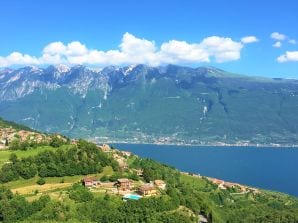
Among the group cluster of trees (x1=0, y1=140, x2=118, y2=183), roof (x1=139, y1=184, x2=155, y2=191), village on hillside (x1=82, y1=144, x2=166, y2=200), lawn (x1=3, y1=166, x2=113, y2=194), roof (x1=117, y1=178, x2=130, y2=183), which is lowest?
lawn (x1=3, y1=166, x2=113, y2=194)

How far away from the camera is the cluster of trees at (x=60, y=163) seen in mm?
85312

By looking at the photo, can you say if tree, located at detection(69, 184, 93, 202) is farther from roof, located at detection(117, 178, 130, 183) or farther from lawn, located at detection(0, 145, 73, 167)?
lawn, located at detection(0, 145, 73, 167)

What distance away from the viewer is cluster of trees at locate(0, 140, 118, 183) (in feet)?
280

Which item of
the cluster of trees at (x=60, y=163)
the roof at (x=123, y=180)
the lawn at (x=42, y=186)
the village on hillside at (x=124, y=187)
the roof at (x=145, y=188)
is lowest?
the lawn at (x=42, y=186)

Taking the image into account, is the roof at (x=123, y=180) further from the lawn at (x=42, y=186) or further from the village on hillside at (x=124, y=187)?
the lawn at (x=42, y=186)

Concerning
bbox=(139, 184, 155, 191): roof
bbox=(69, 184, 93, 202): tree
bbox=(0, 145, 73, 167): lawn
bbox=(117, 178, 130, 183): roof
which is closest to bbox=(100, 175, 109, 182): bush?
bbox=(117, 178, 130, 183): roof

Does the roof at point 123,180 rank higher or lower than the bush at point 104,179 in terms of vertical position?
higher

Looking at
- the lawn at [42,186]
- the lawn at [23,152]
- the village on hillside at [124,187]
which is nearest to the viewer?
the village on hillside at [124,187]

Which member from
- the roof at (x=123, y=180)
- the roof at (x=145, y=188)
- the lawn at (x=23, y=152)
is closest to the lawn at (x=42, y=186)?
the roof at (x=123, y=180)

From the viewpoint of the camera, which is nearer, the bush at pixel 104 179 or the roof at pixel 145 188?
the roof at pixel 145 188

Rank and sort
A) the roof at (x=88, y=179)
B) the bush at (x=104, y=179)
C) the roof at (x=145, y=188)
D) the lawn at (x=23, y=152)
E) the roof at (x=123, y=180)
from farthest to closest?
the lawn at (x=23, y=152) → the bush at (x=104, y=179) → the roof at (x=88, y=179) → the roof at (x=123, y=180) → the roof at (x=145, y=188)

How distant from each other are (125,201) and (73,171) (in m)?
20.5

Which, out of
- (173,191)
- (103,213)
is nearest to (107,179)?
(173,191)

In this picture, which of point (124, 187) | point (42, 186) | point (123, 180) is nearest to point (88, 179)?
point (123, 180)
